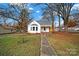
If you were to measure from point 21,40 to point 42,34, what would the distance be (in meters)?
0.20

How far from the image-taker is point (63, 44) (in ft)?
7.68

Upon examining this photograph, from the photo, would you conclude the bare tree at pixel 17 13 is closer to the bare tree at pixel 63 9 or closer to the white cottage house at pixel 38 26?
the white cottage house at pixel 38 26

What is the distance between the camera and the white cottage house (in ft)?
7.71

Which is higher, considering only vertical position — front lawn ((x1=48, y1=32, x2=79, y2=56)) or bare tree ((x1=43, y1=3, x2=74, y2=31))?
bare tree ((x1=43, y1=3, x2=74, y2=31))

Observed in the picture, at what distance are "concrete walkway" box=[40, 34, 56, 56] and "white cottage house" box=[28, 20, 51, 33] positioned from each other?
0.06 meters

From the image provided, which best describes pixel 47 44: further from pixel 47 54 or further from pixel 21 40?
pixel 21 40

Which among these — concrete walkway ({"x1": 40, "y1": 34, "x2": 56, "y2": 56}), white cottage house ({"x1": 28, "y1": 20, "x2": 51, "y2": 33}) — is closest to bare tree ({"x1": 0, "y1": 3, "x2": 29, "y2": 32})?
white cottage house ({"x1": 28, "y1": 20, "x2": 51, "y2": 33})

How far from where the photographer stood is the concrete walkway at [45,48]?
2.32m

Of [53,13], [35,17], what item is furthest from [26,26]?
[53,13]

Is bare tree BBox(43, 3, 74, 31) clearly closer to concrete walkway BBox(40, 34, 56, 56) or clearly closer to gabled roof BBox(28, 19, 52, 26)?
gabled roof BBox(28, 19, 52, 26)

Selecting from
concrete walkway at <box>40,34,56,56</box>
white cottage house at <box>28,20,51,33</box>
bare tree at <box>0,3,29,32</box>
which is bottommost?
concrete walkway at <box>40,34,56,56</box>

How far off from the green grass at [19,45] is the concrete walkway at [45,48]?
4cm

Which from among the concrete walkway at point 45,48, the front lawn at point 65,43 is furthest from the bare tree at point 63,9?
the concrete walkway at point 45,48

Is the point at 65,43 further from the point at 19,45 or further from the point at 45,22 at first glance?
the point at 19,45
